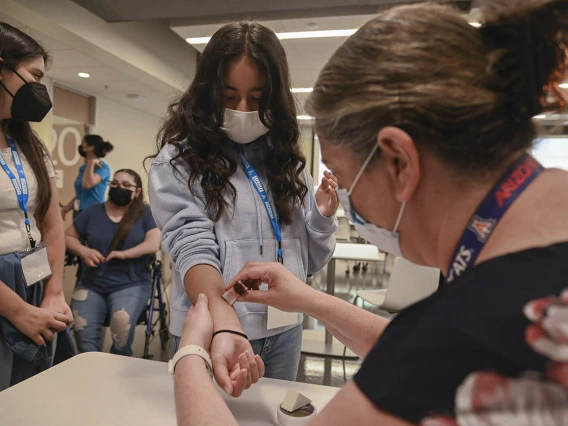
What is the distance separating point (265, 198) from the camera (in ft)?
4.02

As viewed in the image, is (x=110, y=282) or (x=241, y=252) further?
(x=110, y=282)

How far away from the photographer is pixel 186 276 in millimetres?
1103

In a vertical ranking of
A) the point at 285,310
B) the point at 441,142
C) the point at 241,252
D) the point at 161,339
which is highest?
the point at 441,142

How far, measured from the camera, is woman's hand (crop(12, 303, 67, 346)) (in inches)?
55.0

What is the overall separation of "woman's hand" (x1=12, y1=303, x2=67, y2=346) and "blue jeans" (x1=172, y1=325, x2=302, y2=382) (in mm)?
498

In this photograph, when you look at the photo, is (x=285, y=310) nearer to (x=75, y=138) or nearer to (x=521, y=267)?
(x=521, y=267)

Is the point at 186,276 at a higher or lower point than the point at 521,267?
lower

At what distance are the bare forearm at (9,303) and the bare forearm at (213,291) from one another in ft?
2.12

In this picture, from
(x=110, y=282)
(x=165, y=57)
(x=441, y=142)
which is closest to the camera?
(x=441, y=142)

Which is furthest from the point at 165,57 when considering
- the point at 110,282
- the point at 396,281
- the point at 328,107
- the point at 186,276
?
the point at 328,107

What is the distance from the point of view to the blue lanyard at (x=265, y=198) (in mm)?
1210

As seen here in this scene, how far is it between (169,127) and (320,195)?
480 mm

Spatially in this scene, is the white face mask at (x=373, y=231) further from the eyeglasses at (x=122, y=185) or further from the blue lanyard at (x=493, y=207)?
the eyeglasses at (x=122, y=185)

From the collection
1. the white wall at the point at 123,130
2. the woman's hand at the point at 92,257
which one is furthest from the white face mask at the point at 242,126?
the white wall at the point at 123,130
